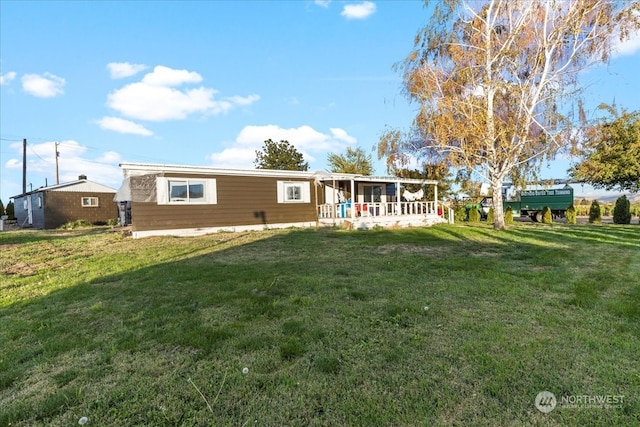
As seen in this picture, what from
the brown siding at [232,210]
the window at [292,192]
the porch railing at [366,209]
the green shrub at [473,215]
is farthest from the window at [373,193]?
the green shrub at [473,215]

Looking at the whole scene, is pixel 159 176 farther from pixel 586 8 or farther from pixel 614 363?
pixel 586 8

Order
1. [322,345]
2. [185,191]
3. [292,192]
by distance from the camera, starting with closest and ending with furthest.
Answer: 1. [322,345]
2. [185,191]
3. [292,192]

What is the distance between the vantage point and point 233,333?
313cm

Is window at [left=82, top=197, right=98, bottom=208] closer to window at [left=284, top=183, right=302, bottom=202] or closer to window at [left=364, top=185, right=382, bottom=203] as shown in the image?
window at [left=284, top=183, right=302, bottom=202]

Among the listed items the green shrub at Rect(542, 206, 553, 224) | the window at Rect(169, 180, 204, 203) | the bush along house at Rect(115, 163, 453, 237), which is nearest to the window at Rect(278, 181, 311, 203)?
the bush along house at Rect(115, 163, 453, 237)

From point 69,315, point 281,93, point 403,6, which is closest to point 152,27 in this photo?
point 281,93

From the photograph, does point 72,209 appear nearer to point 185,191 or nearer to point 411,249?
point 185,191

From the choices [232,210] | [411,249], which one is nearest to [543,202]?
[411,249]

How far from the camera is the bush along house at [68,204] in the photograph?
20438 mm

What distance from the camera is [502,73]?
13227mm

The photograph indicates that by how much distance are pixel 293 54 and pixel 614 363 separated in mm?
16265

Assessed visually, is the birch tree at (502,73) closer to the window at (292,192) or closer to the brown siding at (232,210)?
the window at (292,192)

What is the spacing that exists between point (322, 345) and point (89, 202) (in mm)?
24537

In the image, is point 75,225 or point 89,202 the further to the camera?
point 89,202
